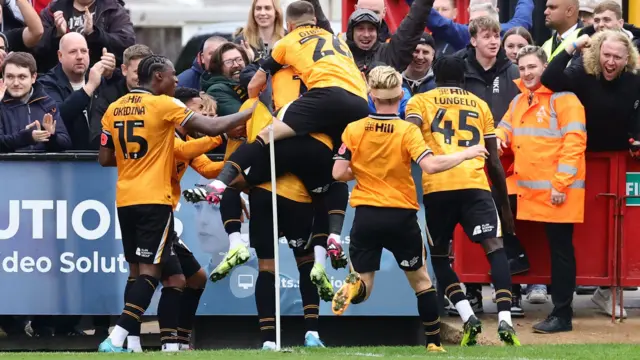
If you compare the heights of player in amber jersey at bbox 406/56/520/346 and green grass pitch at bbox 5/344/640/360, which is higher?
player in amber jersey at bbox 406/56/520/346

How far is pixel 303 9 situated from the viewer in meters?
11.8

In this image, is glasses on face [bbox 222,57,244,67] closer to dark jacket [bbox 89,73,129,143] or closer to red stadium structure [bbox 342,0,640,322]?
dark jacket [bbox 89,73,129,143]

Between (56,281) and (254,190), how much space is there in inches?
102

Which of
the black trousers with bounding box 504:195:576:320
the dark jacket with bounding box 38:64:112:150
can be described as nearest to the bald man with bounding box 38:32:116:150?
the dark jacket with bounding box 38:64:112:150

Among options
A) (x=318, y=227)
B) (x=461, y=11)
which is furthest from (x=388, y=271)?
(x=461, y=11)

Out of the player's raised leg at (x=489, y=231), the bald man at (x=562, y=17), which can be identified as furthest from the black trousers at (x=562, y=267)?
the bald man at (x=562, y=17)

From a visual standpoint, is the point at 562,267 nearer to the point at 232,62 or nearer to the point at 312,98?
the point at 312,98

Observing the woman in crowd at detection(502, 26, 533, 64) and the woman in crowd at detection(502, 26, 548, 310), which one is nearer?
the woman in crowd at detection(502, 26, 548, 310)

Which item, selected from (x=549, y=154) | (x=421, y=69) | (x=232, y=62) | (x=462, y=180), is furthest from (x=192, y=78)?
(x=462, y=180)

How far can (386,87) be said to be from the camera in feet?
37.0

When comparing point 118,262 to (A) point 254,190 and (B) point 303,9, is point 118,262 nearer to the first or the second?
(A) point 254,190

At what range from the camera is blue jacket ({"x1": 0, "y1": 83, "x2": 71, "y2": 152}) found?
44.3ft

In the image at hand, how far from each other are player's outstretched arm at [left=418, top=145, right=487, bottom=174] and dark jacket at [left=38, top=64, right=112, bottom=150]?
4009 mm

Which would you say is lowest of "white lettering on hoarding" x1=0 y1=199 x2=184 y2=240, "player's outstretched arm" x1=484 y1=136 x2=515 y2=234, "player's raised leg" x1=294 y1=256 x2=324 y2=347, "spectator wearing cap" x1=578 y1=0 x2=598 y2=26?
"player's raised leg" x1=294 y1=256 x2=324 y2=347
